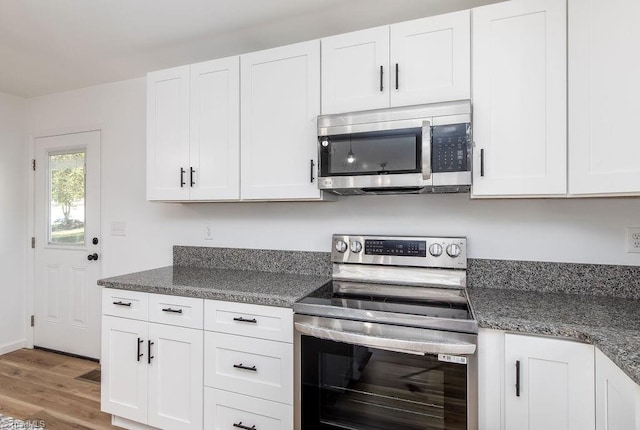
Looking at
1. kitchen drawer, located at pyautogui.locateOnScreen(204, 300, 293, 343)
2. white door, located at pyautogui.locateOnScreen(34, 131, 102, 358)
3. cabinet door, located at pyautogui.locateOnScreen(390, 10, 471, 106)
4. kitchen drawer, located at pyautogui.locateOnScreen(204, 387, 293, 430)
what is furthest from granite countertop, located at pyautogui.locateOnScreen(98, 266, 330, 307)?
white door, located at pyautogui.locateOnScreen(34, 131, 102, 358)

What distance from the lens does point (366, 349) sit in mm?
1444

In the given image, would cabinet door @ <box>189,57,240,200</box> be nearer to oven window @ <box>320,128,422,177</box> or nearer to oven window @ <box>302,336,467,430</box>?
oven window @ <box>320,128,422,177</box>

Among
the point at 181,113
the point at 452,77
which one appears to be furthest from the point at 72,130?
the point at 452,77

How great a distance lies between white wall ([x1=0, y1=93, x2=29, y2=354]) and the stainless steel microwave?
318 centimetres

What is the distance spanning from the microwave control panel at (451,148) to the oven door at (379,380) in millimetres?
740

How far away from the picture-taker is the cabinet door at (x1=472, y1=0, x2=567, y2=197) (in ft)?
4.90

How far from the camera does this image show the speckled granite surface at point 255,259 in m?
2.20

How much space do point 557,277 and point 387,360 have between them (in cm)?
101

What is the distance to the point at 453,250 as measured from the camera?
1841 millimetres

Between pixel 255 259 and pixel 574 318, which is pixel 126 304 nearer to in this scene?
pixel 255 259

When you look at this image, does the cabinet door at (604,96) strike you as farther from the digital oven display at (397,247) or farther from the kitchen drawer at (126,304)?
the kitchen drawer at (126,304)

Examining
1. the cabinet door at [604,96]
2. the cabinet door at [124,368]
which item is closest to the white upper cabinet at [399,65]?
the cabinet door at [604,96]

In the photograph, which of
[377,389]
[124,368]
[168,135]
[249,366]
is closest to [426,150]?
[377,389]

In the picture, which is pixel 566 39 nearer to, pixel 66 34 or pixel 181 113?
pixel 181 113
